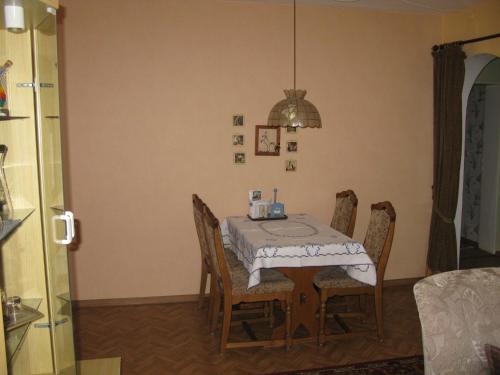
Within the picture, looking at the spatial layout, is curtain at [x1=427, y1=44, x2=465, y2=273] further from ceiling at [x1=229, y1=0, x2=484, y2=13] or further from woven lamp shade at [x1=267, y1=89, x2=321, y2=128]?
woven lamp shade at [x1=267, y1=89, x2=321, y2=128]

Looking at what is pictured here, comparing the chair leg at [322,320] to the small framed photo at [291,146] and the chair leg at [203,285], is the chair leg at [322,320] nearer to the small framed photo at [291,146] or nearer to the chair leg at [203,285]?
the chair leg at [203,285]

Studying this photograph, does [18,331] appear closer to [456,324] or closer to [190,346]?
[190,346]

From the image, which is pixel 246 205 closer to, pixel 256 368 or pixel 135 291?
pixel 135 291

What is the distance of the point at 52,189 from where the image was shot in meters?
2.32

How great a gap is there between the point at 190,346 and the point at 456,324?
7.39 ft

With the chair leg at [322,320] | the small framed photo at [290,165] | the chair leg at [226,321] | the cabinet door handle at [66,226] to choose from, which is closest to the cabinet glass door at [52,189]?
the cabinet door handle at [66,226]

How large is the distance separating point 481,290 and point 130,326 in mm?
2924

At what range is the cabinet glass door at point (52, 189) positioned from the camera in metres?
2.22

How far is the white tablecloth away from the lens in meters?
3.49

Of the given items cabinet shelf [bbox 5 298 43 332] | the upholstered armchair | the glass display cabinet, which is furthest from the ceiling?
cabinet shelf [bbox 5 298 43 332]

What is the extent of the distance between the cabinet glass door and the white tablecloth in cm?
144

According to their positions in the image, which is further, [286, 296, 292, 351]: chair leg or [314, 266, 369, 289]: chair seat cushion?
[314, 266, 369, 289]: chair seat cushion

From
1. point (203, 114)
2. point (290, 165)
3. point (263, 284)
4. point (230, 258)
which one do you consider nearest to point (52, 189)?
point (263, 284)

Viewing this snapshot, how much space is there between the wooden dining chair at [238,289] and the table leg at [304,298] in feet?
0.29
